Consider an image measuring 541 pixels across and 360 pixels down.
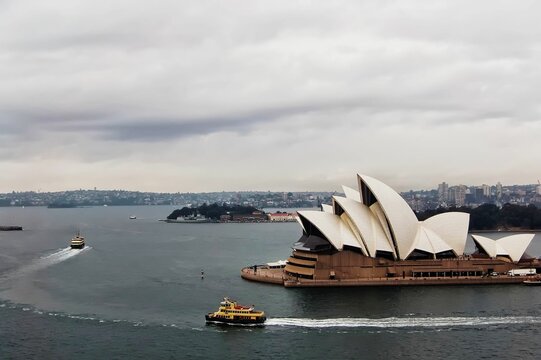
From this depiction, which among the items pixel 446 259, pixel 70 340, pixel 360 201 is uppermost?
pixel 360 201

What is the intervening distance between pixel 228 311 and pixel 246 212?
4706 inches

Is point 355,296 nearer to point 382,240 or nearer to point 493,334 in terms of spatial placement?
point 382,240

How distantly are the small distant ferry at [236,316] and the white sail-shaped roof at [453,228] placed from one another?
19807mm

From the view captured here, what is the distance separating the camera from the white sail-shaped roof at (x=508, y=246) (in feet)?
155

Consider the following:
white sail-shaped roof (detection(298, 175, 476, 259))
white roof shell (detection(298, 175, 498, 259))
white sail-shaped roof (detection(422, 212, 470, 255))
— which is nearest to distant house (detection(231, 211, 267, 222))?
white sail-shaped roof (detection(298, 175, 476, 259))

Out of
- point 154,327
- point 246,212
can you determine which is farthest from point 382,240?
point 246,212

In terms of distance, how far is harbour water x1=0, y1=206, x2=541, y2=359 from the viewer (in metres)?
28.4

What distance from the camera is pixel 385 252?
4569 centimetres

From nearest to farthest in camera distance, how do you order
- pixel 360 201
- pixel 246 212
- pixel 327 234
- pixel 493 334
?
pixel 493 334 < pixel 327 234 < pixel 360 201 < pixel 246 212

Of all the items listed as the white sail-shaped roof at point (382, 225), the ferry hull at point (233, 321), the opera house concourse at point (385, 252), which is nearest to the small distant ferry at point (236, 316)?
the ferry hull at point (233, 321)

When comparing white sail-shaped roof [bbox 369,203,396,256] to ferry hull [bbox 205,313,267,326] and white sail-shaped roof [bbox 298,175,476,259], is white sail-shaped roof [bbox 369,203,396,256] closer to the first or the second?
white sail-shaped roof [bbox 298,175,476,259]

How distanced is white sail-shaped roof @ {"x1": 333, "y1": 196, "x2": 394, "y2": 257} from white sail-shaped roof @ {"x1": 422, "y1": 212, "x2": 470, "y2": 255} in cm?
428

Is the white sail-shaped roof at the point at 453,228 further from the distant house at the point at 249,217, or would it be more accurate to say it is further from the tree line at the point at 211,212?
the tree line at the point at 211,212

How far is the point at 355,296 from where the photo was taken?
40.1m
